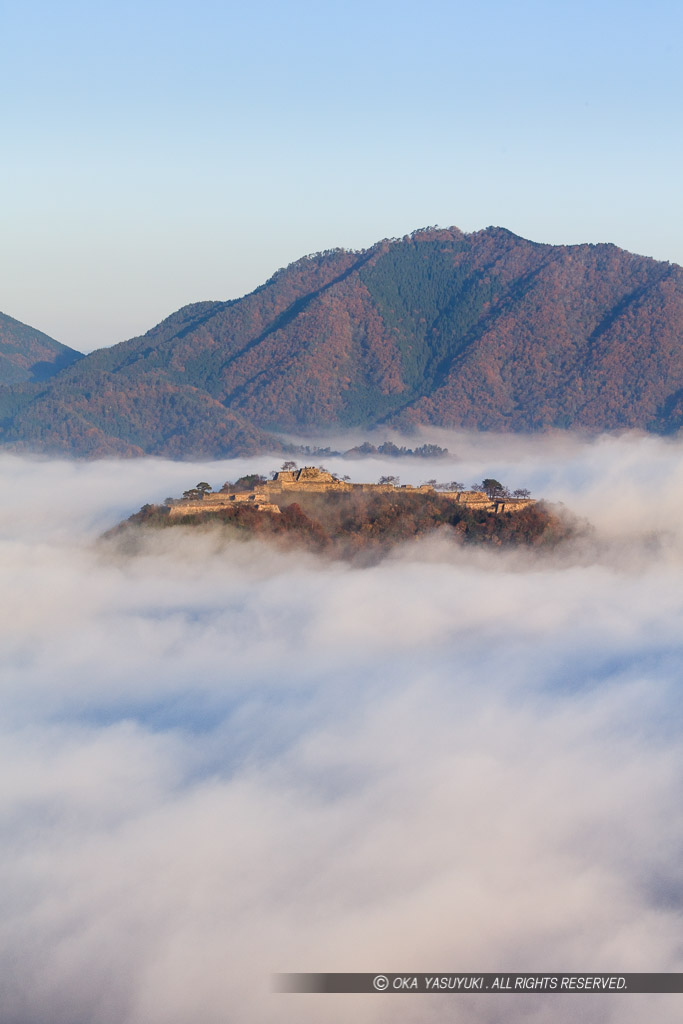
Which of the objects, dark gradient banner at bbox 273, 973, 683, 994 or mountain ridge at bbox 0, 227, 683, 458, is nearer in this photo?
dark gradient banner at bbox 273, 973, 683, 994

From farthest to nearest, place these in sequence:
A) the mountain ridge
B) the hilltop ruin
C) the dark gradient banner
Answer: the mountain ridge
the hilltop ruin
the dark gradient banner

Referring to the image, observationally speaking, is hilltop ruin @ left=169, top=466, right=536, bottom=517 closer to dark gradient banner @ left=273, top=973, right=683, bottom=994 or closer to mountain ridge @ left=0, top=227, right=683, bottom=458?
dark gradient banner @ left=273, top=973, right=683, bottom=994

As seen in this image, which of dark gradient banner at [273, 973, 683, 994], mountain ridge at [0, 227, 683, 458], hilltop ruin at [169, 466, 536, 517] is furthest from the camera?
mountain ridge at [0, 227, 683, 458]

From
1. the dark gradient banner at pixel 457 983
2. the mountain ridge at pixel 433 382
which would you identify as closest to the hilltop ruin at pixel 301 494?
the dark gradient banner at pixel 457 983

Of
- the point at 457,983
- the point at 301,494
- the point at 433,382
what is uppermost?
the point at 433,382

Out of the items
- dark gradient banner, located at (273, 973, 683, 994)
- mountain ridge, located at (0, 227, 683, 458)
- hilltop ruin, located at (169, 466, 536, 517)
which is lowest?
dark gradient banner, located at (273, 973, 683, 994)

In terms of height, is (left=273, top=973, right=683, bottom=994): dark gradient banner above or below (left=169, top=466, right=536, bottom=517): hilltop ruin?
below

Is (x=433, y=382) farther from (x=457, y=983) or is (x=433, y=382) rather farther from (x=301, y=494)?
(x=457, y=983)

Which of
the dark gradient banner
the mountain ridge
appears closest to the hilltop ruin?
the dark gradient banner

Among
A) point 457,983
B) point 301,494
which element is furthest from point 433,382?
point 457,983

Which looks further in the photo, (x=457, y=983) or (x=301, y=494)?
(x=301, y=494)

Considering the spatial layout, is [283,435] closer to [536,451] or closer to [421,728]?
[536,451]
